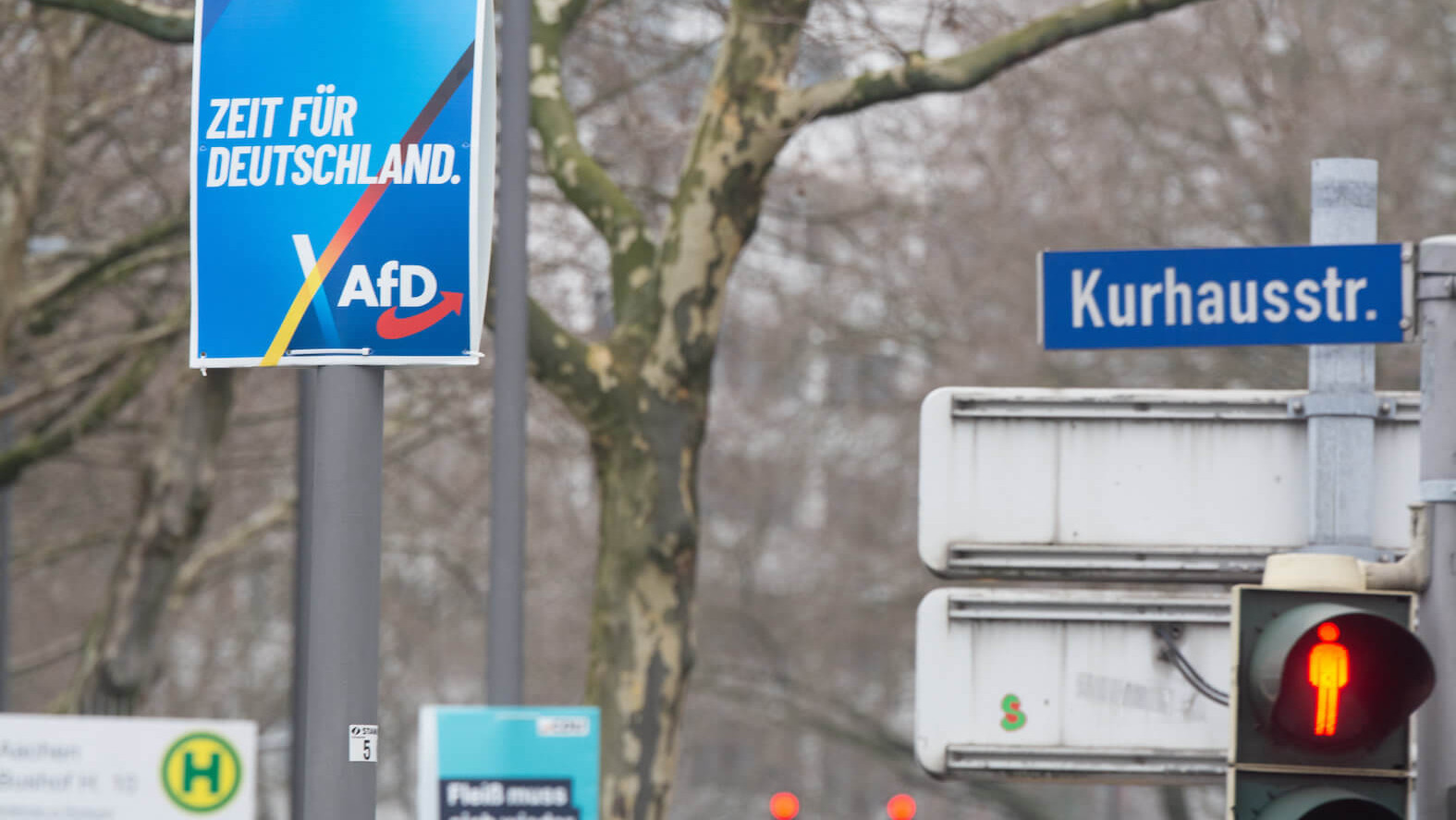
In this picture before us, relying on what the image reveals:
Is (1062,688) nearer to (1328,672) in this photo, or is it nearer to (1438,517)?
(1438,517)

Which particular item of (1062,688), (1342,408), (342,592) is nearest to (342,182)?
(342,592)

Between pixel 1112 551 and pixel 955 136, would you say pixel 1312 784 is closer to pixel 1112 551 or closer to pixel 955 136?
pixel 1112 551

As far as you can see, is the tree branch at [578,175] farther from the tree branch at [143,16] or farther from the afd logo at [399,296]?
the afd logo at [399,296]

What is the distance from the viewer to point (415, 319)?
4.91 metres

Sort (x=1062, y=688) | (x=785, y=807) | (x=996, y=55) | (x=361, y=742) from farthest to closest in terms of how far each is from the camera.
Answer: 1. (x=996, y=55)
2. (x=785, y=807)
3. (x=1062, y=688)
4. (x=361, y=742)

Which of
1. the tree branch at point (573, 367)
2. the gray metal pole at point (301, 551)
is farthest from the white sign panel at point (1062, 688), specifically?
the gray metal pole at point (301, 551)

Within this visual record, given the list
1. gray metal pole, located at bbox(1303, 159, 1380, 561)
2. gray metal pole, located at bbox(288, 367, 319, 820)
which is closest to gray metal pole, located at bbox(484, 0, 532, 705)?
gray metal pole, located at bbox(1303, 159, 1380, 561)

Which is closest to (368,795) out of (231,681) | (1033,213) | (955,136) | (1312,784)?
(1312,784)

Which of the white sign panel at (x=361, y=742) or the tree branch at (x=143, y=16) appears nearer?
the white sign panel at (x=361, y=742)

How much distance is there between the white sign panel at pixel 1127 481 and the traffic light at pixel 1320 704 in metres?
1.64

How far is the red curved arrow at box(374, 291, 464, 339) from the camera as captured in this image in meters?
4.91

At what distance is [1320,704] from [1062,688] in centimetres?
191

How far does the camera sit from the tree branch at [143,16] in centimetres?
1045

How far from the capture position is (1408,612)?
445cm
